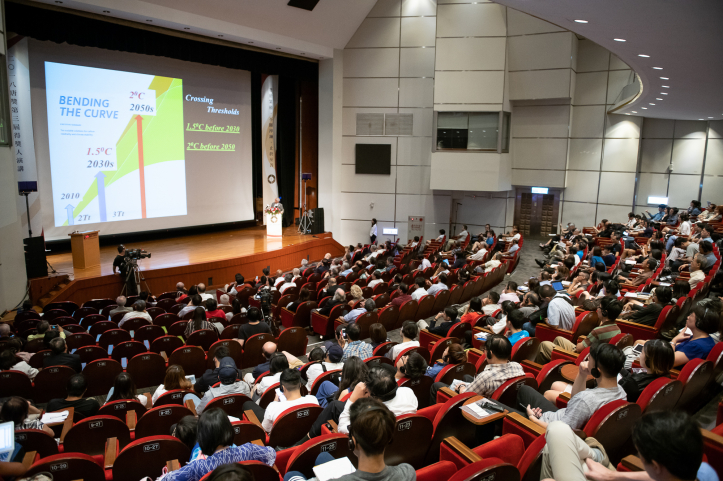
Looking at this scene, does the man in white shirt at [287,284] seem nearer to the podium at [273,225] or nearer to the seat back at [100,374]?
the seat back at [100,374]

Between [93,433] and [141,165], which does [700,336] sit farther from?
[141,165]

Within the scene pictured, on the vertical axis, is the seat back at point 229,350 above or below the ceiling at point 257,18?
below

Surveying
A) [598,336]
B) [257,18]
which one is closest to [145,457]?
[598,336]

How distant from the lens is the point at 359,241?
18.2 m

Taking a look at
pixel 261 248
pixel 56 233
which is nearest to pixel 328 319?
pixel 261 248

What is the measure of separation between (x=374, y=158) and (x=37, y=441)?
605 inches

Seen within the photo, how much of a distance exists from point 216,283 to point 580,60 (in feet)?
49.1

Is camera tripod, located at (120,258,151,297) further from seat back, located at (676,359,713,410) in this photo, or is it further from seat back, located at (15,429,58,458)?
seat back, located at (676,359,713,410)

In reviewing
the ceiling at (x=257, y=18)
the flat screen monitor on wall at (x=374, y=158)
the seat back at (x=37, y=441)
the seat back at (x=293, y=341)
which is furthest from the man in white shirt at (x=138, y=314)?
the flat screen monitor on wall at (x=374, y=158)

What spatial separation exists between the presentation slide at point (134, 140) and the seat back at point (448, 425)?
39.7 ft

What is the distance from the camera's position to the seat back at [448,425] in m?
3.03

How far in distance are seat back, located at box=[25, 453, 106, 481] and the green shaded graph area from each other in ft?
36.6

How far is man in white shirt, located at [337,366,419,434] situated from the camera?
3236mm

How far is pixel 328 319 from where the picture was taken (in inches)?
292
